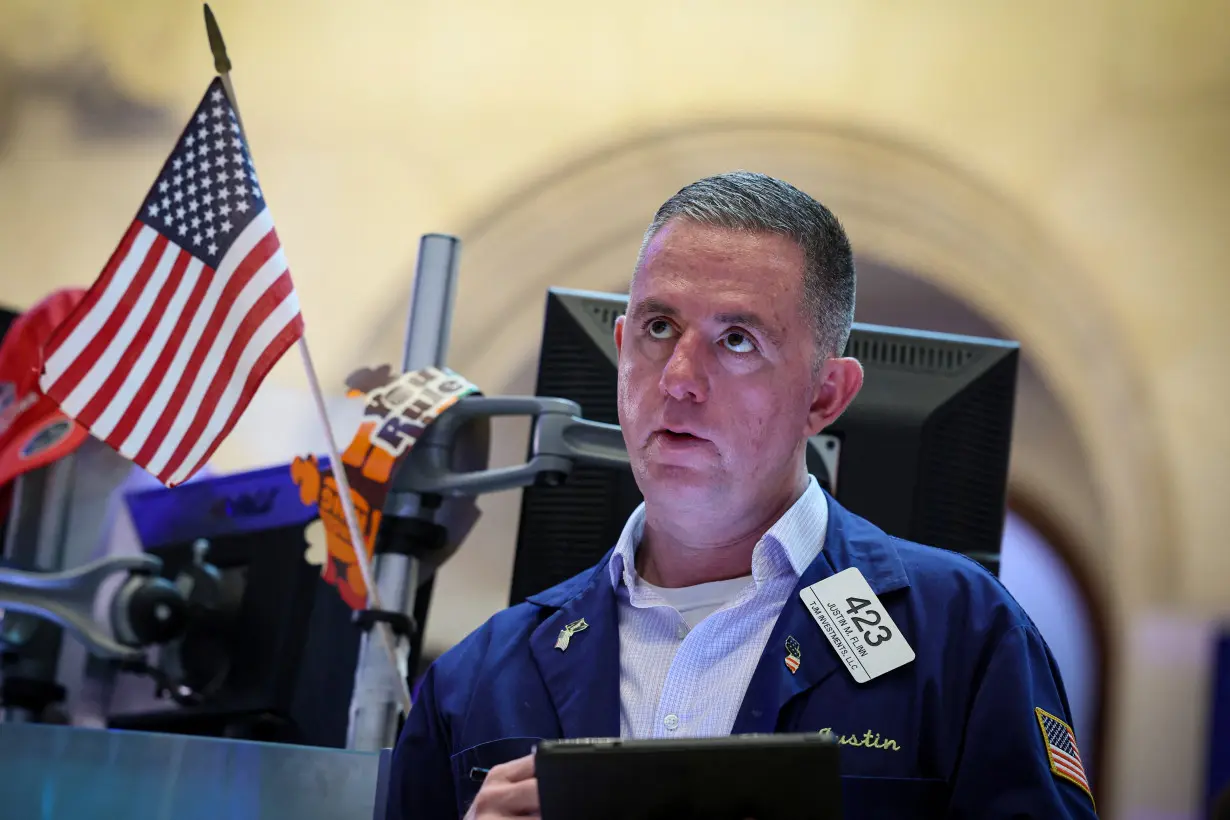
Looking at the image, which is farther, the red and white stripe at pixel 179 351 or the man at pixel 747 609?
the red and white stripe at pixel 179 351

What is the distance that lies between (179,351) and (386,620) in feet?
1.73

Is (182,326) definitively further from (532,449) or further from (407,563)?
(532,449)

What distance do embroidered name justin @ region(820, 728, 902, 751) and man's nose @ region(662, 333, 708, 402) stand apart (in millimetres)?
337

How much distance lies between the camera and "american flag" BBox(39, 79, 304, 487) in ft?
6.41

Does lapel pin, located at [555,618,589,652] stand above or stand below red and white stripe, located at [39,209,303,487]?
below

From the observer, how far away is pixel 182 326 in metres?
1.98

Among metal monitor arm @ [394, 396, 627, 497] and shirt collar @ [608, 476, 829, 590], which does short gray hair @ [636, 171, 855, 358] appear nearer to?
shirt collar @ [608, 476, 829, 590]

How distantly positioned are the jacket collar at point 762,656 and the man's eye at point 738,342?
0.21 meters

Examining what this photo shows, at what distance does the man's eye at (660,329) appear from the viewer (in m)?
1.35

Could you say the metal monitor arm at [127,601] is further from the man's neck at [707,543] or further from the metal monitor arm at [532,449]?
the man's neck at [707,543]

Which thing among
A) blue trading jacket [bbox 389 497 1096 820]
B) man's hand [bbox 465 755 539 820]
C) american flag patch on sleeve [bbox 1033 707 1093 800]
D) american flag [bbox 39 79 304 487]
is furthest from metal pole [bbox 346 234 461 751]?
american flag patch on sleeve [bbox 1033 707 1093 800]

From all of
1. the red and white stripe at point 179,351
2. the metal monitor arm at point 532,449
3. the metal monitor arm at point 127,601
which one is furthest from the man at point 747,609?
the metal monitor arm at point 127,601

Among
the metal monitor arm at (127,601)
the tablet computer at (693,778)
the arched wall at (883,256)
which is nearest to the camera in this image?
the tablet computer at (693,778)

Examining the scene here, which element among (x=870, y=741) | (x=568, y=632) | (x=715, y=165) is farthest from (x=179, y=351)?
(x=715, y=165)
